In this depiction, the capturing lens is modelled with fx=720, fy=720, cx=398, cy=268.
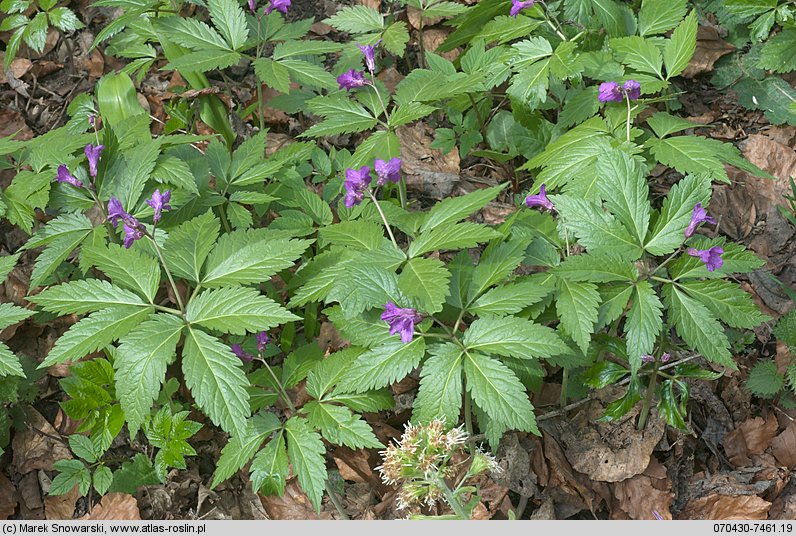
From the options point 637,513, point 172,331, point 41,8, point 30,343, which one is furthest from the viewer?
point 41,8

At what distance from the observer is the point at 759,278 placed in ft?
10.6

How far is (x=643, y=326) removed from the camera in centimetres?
212

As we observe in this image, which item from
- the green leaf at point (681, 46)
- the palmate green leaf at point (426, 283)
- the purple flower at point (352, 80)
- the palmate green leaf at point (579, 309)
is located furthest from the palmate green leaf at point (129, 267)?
the green leaf at point (681, 46)

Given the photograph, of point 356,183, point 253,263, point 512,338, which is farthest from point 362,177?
point 512,338

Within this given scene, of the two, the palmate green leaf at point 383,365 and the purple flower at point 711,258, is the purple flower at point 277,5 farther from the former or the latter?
the purple flower at point 711,258

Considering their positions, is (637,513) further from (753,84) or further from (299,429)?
(753,84)

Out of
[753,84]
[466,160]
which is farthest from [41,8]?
[753,84]

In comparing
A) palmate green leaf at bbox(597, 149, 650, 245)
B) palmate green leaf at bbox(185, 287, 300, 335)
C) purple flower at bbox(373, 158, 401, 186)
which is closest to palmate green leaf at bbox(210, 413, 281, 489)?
palmate green leaf at bbox(185, 287, 300, 335)

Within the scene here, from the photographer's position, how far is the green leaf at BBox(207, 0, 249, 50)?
9.98 feet

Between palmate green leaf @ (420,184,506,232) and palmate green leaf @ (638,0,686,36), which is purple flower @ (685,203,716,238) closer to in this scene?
A: palmate green leaf @ (420,184,506,232)

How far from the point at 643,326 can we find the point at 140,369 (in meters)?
1.47

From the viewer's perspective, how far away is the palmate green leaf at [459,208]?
2.27 m

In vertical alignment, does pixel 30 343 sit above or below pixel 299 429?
below

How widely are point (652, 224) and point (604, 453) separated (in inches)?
36.2
